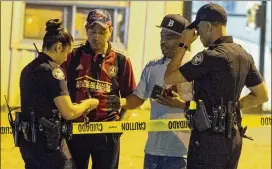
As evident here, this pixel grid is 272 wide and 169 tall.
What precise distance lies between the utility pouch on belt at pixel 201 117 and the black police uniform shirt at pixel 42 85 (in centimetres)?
88

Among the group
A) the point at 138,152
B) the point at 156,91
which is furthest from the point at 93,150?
the point at 138,152

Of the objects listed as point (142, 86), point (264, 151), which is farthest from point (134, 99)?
point (264, 151)

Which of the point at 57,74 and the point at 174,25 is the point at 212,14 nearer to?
the point at 174,25

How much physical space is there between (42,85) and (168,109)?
1.06m

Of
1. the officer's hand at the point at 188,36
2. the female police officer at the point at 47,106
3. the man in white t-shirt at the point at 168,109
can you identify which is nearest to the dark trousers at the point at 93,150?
the man in white t-shirt at the point at 168,109

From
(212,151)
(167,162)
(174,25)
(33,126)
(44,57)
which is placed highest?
(174,25)

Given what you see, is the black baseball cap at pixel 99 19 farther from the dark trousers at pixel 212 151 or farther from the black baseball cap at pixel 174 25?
the dark trousers at pixel 212 151

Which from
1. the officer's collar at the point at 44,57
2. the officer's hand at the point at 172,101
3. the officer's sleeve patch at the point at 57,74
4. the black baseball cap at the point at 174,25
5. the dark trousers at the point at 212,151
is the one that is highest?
the black baseball cap at the point at 174,25

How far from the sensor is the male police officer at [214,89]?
3.53 metres

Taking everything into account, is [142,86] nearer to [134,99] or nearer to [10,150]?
[134,99]

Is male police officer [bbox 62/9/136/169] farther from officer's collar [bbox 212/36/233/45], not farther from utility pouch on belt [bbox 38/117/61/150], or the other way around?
officer's collar [bbox 212/36/233/45]

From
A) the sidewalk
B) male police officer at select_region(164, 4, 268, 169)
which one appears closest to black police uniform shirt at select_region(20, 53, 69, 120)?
male police officer at select_region(164, 4, 268, 169)

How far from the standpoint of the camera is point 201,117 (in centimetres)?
360

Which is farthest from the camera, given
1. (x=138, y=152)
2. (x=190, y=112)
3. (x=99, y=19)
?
(x=138, y=152)
